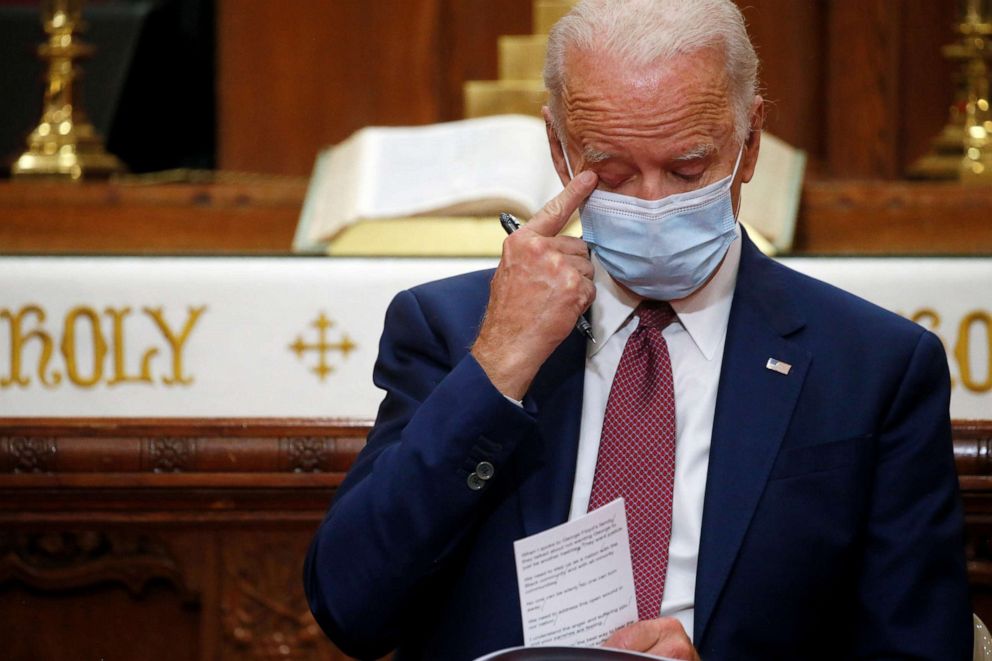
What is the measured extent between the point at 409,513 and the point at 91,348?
1186 mm

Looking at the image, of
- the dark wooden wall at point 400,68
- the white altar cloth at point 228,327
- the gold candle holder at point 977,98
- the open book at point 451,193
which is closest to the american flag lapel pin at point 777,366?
the white altar cloth at point 228,327

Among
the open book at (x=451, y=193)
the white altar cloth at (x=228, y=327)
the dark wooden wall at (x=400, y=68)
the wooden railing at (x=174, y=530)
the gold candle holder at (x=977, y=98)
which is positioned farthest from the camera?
the dark wooden wall at (x=400, y=68)

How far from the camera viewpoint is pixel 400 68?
478 centimetres

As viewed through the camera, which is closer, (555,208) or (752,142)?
(555,208)

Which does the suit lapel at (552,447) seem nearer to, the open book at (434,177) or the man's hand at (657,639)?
the man's hand at (657,639)

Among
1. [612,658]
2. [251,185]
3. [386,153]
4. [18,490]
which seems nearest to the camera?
[612,658]

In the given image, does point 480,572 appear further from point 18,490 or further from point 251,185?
point 251,185

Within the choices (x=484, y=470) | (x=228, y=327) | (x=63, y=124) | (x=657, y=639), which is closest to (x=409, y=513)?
(x=484, y=470)

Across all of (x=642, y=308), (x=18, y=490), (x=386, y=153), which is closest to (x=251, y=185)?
(x=386, y=153)

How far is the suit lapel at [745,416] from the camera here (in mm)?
2016

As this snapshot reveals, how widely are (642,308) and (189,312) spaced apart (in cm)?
109

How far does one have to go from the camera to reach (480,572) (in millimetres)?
2082

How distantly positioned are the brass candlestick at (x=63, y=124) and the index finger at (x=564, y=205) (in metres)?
2.19

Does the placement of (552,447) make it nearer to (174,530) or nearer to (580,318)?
(580,318)
